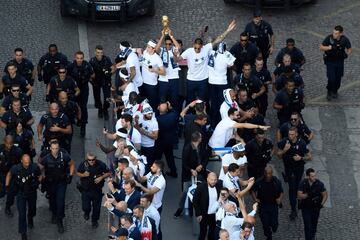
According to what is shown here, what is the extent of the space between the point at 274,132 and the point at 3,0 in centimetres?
845

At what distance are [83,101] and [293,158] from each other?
15.6ft

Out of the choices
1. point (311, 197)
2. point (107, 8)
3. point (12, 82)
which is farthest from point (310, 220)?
point (107, 8)

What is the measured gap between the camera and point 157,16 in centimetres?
2778

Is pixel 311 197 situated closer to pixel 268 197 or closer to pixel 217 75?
pixel 268 197

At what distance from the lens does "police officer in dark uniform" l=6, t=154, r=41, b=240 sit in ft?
64.5

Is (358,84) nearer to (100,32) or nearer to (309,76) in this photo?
(309,76)

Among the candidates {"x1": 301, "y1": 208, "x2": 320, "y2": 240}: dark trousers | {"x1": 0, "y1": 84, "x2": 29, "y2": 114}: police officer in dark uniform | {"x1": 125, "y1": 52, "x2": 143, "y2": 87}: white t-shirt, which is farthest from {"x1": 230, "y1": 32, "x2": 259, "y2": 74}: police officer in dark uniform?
{"x1": 301, "y1": 208, "x2": 320, "y2": 240}: dark trousers

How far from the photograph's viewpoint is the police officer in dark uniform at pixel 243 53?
2380 centimetres

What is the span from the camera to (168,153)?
2181 centimetres

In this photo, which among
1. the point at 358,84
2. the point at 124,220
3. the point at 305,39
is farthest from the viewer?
the point at 305,39

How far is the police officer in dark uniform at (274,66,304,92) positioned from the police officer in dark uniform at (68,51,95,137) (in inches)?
145

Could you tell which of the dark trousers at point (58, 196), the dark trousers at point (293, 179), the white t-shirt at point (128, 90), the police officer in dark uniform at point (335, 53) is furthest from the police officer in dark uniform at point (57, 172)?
the police officer in dark uniform at point (335, 53)

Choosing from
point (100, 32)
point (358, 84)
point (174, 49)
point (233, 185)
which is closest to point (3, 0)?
point (100, 32)

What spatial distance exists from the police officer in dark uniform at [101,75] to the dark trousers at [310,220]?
5396 millimetres
